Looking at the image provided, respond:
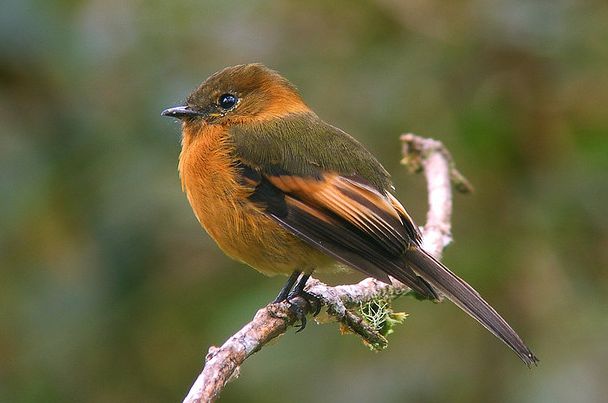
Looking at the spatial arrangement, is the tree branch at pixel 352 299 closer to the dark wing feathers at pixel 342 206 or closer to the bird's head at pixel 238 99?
the dark wing feathers at pixel 342 206

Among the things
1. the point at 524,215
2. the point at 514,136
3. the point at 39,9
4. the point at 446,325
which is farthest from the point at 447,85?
the point at 39,9

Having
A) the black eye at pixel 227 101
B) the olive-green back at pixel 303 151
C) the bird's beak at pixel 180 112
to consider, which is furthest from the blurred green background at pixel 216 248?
the olive-green back at pixel 303 151

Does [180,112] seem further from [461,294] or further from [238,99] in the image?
[461,294]

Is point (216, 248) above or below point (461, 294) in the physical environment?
above

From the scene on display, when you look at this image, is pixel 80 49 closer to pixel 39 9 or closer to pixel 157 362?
pixel 39 9

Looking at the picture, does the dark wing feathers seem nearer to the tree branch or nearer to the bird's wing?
the bird's wing


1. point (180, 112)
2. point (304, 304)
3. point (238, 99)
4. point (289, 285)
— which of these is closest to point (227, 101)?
point (238, 99)
